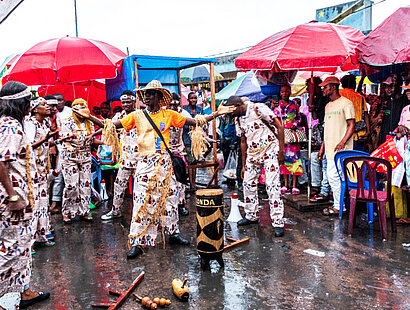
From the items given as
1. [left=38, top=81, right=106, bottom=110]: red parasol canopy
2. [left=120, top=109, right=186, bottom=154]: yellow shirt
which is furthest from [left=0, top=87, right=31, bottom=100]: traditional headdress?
[left=38, top=81, right=106, bottom=110]: red parasol canopy

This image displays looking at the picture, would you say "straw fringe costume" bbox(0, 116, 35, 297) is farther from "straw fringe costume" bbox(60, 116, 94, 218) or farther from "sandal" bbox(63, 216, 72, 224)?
"sandal" bbox(63, 216, 72, 224)

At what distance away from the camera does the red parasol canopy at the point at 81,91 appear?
30.8 feet

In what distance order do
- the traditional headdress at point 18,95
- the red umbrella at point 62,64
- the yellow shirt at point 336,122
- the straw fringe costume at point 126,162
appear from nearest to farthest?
1. the traditional headdress at point 18,95
2. the yellow shirt at point 336,122
3. the straw fringe costume at point 126,162
4. the red umbrella at point 62,64

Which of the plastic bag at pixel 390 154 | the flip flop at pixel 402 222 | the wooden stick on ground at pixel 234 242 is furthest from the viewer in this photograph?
the flip flop at pixel 402 222

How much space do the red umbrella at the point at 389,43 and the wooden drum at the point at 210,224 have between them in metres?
3.03

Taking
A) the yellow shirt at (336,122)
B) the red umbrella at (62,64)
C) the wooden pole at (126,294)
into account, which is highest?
the red umbrella at (62,64)

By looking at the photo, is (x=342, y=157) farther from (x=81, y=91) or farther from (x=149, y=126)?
(x=81, y=91)

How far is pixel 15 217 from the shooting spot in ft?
10.6

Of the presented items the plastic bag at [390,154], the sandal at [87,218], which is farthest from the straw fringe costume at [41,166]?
the plastic bag at [390,154]

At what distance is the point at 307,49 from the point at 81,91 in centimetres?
630

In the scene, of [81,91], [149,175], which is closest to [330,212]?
[149,175]

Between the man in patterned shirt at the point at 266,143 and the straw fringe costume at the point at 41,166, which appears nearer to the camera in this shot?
the straw fringe costume at the point at 41,166

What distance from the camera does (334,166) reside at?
612 centimetres

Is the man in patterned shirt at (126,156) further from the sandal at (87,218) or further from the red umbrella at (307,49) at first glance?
the red umbrella at (307,49)
